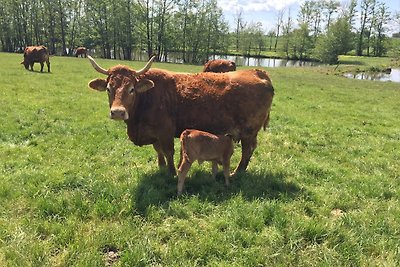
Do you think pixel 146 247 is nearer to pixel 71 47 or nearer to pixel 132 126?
pixel 132 126

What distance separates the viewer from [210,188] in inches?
245

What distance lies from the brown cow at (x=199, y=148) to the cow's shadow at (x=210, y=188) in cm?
39

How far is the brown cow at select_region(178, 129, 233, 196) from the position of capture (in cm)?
595

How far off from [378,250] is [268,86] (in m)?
3.78

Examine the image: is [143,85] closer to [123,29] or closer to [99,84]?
[99,84]

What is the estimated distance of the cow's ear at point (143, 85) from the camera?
20.3 feet

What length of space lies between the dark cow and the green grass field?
774 mm

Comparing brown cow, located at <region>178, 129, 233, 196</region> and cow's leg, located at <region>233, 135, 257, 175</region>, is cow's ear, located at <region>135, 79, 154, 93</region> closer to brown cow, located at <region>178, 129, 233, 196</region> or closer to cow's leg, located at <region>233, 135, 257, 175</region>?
brown cow, located at <region>178, 129, 233, 196</region>

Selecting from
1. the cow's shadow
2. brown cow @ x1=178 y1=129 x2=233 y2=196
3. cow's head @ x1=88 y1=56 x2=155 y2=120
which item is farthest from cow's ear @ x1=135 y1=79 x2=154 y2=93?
the cow's shadow

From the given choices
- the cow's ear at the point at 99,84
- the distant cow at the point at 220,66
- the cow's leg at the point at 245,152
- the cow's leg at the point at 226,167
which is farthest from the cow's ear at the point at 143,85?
the distant cow at the point at 220,66

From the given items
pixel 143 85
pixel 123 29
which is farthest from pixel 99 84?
pixel 123 29

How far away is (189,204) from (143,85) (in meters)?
2.26

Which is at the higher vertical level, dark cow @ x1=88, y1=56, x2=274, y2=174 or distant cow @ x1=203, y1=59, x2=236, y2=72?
distant cow @ x1=203, y1=59, x2=236, y2=72

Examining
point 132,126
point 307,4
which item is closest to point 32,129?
point 132,126
